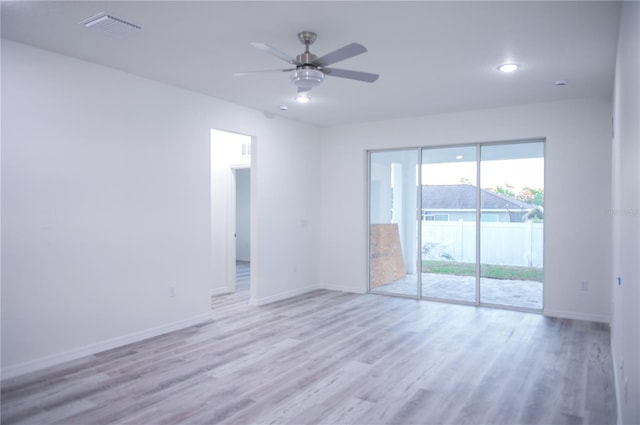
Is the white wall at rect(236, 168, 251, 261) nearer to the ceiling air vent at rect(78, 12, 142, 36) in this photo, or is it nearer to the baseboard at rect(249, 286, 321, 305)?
the baseboard at rect(249, 286, 321, 305)

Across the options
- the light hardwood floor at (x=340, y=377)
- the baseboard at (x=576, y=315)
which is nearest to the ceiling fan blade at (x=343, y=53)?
the light hardwood floor at (x=340, y=377)

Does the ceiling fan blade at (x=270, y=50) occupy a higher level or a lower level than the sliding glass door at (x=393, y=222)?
higher

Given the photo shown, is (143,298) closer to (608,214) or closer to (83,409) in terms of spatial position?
(83,409)

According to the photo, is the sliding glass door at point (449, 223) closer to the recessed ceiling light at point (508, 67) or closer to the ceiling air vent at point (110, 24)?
the recessed ceiling light at point (508, 67)

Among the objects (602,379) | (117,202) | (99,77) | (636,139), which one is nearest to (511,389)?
(602,379)

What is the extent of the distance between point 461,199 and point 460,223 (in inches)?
13.6

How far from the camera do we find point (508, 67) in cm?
399

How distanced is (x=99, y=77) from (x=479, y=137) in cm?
468

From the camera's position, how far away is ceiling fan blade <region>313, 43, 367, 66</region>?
2.76 meters

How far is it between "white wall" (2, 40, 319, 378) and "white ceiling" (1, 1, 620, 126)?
1.05 feet

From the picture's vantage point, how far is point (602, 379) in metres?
3.33

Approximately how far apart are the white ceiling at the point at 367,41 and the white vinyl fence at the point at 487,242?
5.89 feet

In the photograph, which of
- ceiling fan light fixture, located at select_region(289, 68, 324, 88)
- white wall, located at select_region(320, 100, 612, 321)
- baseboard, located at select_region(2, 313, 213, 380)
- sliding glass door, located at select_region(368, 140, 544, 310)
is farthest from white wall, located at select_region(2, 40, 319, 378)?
white wall, located at select_region(320, 100, 612, 321)

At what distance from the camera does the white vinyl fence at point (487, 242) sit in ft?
18.3
